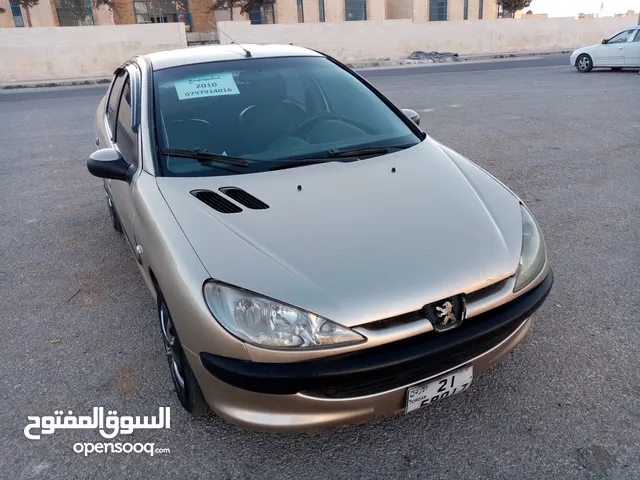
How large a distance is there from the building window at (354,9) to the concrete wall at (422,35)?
15.2m

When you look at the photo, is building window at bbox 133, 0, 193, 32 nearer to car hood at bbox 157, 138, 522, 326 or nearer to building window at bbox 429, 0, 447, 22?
building window at bbox 429, 0, 447, 22

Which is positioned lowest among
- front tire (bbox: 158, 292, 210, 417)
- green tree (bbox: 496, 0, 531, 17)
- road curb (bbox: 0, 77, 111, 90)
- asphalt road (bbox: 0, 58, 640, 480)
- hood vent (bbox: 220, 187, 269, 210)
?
asphalt road (bbox: 0, 58, 640, 480)

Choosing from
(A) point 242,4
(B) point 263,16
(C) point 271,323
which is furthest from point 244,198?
(B) point 263,16

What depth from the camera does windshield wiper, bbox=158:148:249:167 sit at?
2578 millimetres

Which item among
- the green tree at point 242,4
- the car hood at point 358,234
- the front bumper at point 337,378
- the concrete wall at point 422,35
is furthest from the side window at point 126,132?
the green tree at point 242,4

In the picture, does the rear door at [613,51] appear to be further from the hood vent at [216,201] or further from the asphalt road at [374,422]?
the hood vent at [216,201]

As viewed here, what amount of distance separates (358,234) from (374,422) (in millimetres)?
846

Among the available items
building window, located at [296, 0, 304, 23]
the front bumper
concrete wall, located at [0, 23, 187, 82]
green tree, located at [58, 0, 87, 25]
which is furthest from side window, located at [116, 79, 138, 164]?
building window, located at [296, 0, 304, 23]

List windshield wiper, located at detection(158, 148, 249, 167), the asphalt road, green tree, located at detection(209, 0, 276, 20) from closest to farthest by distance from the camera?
the asphalt road, windshield wiper, located at detection(158, 148, 249, 167), green tree, located at detection(209, 0, 276, 20)

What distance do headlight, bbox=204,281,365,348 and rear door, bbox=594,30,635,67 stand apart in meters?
16.5

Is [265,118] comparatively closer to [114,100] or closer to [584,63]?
[114,100]

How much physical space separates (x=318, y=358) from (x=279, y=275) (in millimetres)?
332

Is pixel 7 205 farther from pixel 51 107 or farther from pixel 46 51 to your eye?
pixel 46 51

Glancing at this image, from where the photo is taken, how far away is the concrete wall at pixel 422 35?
25359 millimetres
